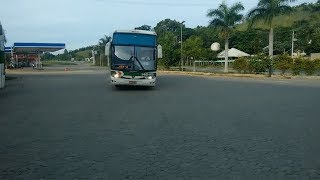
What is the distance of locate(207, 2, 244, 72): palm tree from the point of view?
163ft

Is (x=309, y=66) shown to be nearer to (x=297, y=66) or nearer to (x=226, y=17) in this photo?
(x=297, y=66)

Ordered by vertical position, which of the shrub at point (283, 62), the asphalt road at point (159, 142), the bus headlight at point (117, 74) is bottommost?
the asphalt road at point (159, 142)

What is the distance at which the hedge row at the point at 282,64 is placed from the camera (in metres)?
41.4

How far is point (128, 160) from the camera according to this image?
705cm

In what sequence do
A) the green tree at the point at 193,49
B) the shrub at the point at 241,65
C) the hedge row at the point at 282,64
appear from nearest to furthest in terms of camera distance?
the hedge row at the point at 282,64 → the shrub at the point at 241,65 → the green tree at the point at 193,49

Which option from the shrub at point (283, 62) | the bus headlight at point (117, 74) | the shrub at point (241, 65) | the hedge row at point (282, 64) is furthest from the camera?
the shrub at point (241, 65)

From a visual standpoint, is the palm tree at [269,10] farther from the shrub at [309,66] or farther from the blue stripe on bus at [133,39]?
the blue stripe on bus at [133,39]

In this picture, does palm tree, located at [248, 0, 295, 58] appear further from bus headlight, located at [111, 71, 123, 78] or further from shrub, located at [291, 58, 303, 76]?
bus headlight, located at [111, 71, 123, 78]

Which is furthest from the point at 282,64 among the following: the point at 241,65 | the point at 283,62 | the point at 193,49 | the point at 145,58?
the point at 145,58

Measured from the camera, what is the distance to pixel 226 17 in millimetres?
49719

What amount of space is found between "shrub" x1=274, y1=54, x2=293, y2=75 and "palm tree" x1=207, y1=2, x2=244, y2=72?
8.83 m

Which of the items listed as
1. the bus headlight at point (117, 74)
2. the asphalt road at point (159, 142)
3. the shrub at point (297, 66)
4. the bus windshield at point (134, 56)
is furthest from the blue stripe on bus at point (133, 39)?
the shrub at point (297, 66)

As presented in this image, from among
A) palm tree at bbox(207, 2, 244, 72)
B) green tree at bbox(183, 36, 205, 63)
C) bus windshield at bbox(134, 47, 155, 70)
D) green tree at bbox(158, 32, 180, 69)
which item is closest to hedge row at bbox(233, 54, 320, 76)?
palm tree at bbox(207, 2, 244, 72)

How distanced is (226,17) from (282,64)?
10.4m
